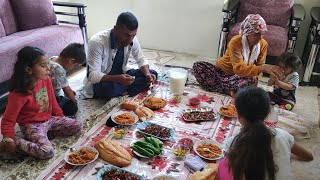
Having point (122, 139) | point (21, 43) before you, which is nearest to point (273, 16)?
point (122, 139)

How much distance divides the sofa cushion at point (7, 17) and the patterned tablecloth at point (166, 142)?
1438 mm

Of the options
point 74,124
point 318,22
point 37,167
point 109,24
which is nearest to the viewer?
point 37,167

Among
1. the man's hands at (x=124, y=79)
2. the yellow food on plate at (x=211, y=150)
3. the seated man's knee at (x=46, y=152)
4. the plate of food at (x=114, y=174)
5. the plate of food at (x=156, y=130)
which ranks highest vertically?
the man's hands at (x=124, y=79)

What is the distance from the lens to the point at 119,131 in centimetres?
188

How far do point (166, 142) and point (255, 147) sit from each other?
832 millimetres

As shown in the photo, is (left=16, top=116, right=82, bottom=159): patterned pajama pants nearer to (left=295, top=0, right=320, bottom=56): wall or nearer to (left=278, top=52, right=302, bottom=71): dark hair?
(left=278, top=52, right=302, bottom=71): dark hair

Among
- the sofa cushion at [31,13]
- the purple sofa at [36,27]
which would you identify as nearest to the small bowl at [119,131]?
the purple sofa at [36,27]

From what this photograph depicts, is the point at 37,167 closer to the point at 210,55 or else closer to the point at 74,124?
the point at 74,124

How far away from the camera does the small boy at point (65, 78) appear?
84.5 inches

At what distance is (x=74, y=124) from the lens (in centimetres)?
197

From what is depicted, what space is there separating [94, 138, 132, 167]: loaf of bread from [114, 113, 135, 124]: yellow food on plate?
0.24 m

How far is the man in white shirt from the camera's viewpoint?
218 cm

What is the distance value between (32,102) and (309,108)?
6.84 feet

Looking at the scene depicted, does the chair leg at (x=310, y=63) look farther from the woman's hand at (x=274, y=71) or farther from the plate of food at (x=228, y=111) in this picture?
the plate of food at (x=228, y=111)
